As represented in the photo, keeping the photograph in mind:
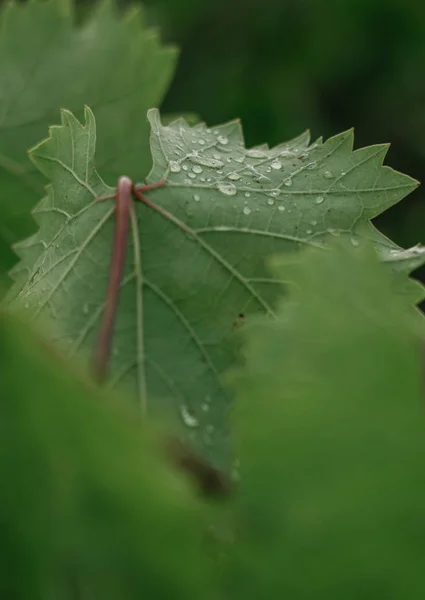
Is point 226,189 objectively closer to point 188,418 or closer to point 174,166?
point 174,166

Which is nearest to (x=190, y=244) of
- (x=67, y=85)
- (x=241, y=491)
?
(x=241, y=491)

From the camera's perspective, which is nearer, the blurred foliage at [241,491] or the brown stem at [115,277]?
the blurred foliage at [241,491]

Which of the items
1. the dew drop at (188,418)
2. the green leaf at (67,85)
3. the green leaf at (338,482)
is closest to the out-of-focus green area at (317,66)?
the green leaf at (67,85)

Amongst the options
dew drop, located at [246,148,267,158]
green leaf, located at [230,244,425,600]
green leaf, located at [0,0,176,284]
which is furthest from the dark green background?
green leaf, located at [230,244,425,600]

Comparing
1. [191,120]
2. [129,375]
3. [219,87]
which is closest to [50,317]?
[129,375]

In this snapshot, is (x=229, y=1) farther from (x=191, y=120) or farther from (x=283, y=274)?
(x=283, y=274)

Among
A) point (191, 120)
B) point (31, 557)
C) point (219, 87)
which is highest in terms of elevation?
point (219, 87)

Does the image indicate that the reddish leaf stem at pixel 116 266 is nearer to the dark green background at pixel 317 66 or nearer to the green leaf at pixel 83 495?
the green leaf at pixel 83 495
